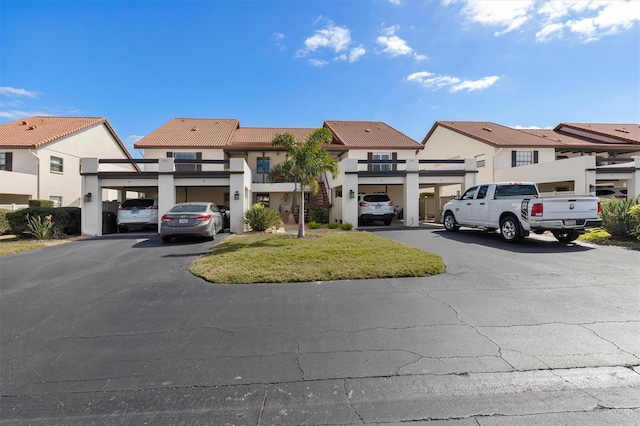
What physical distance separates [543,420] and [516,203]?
925cm

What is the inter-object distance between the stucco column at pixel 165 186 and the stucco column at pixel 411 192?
38.5ft

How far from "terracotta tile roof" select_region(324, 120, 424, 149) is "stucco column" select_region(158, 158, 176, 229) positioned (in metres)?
12.5

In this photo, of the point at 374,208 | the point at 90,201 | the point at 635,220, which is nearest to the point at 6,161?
the point at 90,201

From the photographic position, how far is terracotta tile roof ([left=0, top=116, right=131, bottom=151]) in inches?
789

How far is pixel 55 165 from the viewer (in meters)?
21.2

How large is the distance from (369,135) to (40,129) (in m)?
24.3

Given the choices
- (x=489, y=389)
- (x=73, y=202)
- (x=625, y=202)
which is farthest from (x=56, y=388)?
(x=73, y=202)

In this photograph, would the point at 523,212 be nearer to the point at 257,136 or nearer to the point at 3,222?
the point at 257,136

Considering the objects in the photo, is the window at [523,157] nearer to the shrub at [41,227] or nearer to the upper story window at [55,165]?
the shrub at [41,227]

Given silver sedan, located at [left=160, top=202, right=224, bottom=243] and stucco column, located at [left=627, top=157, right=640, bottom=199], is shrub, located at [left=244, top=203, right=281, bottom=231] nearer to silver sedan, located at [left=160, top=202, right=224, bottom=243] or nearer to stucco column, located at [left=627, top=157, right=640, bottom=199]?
silver sedan, located at [left=160, top=202, right=224, bottom=243]

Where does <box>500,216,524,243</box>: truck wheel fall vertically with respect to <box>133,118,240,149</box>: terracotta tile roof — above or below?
below

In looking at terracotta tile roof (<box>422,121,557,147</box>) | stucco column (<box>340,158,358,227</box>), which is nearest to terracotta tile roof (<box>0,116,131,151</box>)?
stucco column (<box>340,158,358,227</box>)

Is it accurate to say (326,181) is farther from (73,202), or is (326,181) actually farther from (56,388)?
(56,388)

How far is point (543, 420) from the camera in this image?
241cm
